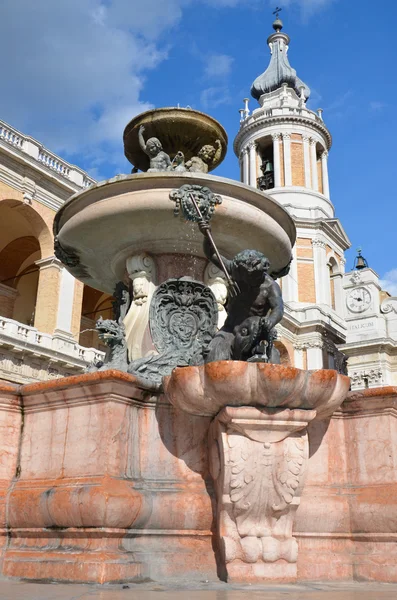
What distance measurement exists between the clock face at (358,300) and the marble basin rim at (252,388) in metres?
36.8

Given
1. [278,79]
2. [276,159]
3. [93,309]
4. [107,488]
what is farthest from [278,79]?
[107,488]

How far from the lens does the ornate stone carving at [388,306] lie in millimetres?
39047

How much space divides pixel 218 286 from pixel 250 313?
5.09ft

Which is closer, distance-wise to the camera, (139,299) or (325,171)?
(139,299)

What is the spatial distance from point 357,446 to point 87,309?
25023 mm

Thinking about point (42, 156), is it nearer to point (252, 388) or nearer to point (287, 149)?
point (252, 388)

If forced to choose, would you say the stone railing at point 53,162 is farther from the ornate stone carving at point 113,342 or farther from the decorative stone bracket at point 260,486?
the decorative stone bracket at point 260,486

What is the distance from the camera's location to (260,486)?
13.3ft

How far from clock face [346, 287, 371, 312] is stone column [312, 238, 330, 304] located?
9.75 feet

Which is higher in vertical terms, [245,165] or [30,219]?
[245,165]

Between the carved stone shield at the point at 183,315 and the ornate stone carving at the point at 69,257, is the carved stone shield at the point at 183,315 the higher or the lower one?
the lower one

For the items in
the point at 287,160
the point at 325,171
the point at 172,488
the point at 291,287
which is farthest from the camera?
the point at 325,171

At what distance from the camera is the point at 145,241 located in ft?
20.2

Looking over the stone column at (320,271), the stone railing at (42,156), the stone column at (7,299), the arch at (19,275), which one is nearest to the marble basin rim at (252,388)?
the stone railing at (42,156)
